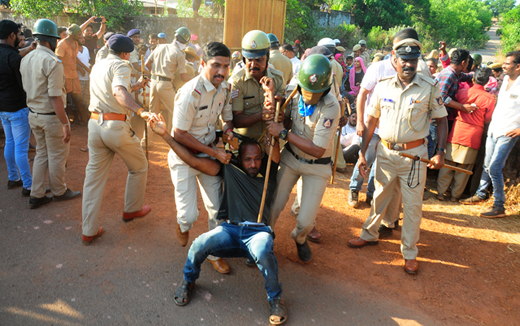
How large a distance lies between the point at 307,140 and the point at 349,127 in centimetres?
453

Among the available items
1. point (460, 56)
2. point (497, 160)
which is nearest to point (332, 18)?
point (460, 56)

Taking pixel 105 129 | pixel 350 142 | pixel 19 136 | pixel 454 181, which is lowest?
pixel 454 181

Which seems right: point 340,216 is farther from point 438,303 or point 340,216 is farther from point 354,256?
point 438,303

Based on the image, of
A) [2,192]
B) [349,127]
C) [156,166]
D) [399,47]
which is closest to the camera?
[399,47]

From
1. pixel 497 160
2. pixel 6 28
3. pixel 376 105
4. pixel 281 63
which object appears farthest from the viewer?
pixel 281 63

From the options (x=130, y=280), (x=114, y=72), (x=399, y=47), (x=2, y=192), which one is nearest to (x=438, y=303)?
(x=399, y=47)

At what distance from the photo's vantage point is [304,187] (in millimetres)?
3914

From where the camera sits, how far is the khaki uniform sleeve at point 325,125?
3572 mm

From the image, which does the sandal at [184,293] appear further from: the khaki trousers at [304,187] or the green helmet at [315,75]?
the green helmet at [315,75]

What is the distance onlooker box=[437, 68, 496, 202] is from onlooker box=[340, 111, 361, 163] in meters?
1.70

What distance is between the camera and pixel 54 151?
4.95 metres

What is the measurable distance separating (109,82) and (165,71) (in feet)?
10.2

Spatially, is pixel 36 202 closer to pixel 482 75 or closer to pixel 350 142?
pixel 350 142

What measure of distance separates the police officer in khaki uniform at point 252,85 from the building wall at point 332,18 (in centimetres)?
2218
